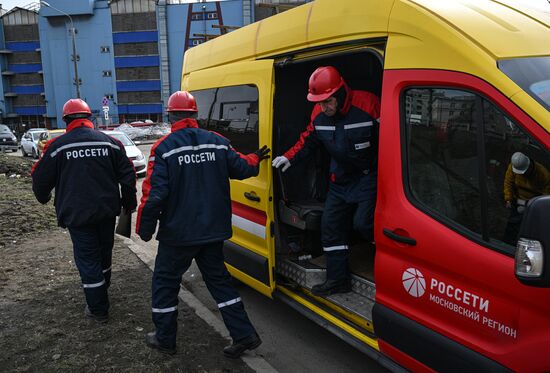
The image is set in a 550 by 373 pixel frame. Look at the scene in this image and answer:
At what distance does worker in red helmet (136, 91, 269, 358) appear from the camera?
3219 mm

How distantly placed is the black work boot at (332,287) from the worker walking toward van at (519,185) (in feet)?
5.12

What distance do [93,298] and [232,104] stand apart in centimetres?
211

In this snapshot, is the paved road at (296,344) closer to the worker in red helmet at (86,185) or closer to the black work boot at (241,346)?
the black work boot at (241,346)

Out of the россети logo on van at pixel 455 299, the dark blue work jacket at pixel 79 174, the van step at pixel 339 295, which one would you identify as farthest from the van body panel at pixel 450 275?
the dark blue work jacket at pixel 79 174

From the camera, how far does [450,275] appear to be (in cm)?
227

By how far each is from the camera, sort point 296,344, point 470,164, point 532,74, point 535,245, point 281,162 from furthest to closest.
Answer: point 296,344
point 281,162
point 470,164
point 532,74
point 535,245

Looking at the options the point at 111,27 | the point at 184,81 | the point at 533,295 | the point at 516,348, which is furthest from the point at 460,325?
the point at 111,27

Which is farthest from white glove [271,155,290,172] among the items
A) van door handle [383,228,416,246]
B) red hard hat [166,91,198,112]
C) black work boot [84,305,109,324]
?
black work boot [84,305,109,324]

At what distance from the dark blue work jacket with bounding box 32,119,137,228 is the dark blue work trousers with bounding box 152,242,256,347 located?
905 mm

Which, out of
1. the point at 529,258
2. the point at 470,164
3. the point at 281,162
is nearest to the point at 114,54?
the point at 281,162

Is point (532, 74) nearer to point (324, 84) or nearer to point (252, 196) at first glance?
point (324, 84)

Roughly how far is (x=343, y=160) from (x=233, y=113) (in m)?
1.48

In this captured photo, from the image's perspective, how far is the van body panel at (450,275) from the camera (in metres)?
1.95

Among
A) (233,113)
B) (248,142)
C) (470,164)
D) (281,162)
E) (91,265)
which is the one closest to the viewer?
(470,164)
